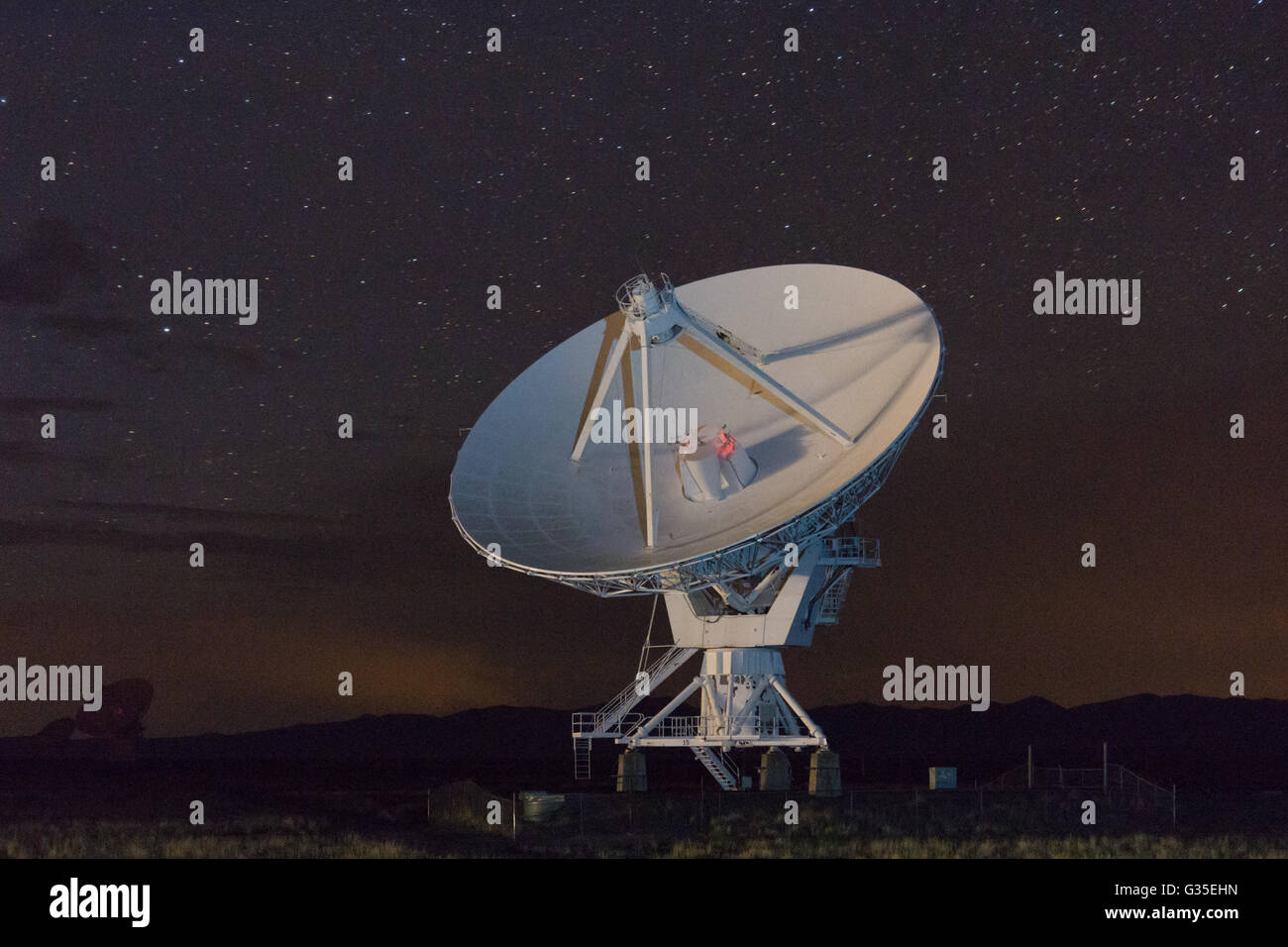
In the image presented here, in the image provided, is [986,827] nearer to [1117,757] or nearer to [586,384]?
[586,384]

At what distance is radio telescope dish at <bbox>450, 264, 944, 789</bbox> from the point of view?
107 feet

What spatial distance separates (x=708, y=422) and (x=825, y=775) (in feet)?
29.9

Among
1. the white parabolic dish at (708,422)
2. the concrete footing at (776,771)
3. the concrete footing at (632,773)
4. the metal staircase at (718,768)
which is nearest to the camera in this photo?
the white parabolic dish at (708,422)

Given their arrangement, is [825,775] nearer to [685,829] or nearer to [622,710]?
[622,710]

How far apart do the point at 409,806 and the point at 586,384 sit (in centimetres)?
1248

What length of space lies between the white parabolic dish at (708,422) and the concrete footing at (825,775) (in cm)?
771

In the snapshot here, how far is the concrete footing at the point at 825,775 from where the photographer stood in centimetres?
3769

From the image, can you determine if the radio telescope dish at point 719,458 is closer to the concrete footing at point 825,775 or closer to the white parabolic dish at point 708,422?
the white parabolic dish at point 708,422

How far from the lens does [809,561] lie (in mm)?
36656

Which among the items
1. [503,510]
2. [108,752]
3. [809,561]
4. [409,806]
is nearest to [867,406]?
[809,561]

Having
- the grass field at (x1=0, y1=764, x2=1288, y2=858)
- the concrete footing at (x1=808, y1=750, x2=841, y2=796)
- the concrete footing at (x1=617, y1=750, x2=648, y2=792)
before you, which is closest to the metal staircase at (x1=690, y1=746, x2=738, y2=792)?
the concrete footing at (x1=617, y1=750, x2=648, y2=792)

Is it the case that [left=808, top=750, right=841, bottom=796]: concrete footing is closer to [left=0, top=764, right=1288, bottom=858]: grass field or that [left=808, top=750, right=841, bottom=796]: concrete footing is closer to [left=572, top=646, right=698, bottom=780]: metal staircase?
[left=0, top=764, right=1288, bottom=858]: grass field

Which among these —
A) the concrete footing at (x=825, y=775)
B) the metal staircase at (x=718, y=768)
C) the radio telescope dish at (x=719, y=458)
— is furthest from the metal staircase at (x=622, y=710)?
the concrete footing at (x=825, y=775)

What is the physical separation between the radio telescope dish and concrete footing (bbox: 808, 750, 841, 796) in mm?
981
